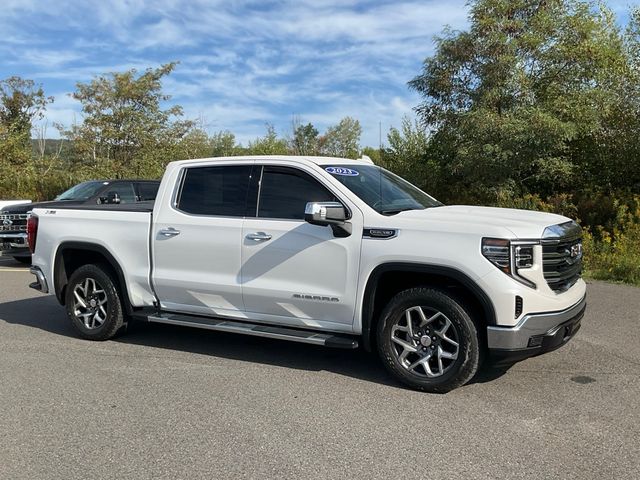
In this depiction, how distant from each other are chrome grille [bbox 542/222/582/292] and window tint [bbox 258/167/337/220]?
1800 millimetres

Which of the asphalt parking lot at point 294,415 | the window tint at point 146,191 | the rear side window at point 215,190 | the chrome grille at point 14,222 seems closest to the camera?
the asphalt parking lot at point 294,415

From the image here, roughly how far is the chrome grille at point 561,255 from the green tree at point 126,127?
19.5m

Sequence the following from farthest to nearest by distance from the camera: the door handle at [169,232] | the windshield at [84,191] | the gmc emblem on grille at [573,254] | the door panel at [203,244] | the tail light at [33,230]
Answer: the windshield at [84,191] → the tail light at [33,230] → the door handle at [169,232] → the door panel at [203,244] → the gmc emblem on grille at [573,254]

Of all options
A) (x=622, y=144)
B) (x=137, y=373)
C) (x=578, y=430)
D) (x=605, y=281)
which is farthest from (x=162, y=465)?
(x=622, y=144)

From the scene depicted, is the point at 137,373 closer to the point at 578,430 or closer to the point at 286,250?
the point at 286,250

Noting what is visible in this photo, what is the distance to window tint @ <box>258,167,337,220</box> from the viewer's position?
5.35 meters

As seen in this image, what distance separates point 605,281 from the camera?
392 inches

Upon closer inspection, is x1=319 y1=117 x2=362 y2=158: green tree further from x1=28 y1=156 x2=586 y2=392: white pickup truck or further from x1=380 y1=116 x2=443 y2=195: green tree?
x1=28 y1=156 x2=586 y2=392: white pickup truck

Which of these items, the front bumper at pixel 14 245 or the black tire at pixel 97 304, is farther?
the front bumper at pixel 14 245

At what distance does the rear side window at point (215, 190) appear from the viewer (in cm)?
573

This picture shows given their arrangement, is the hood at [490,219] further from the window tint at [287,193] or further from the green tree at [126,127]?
the green tree at [126,127]

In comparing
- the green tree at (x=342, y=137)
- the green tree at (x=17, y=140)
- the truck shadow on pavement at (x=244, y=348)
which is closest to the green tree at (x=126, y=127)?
the green tree at (x=17, y=140)

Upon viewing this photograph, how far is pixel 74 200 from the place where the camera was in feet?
41.4

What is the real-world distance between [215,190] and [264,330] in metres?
1.46
